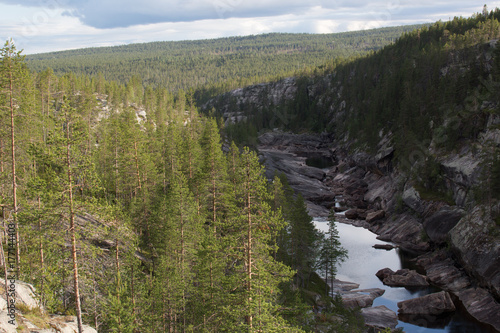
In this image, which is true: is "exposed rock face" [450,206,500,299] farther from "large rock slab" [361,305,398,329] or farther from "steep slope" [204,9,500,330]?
"large rock slab" [361,305,398,329]

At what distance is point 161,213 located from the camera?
3191 centimetres

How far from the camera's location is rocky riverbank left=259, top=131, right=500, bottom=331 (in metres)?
42.1

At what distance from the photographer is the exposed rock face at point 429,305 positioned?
131 feet

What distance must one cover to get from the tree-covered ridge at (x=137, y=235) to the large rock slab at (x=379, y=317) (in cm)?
380

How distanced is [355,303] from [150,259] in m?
22.4

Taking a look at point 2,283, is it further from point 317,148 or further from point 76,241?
point 317,148

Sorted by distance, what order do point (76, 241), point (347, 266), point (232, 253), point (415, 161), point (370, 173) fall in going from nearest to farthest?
1. point (76, 241)
2. point (232, 253)
3. point (347, 266)
4. point (415, 161)
5. point (370, 173)

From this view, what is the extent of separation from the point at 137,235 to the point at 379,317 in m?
26.0

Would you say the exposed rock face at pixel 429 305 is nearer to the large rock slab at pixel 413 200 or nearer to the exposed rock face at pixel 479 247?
the exposed rock face at pixel 479 247

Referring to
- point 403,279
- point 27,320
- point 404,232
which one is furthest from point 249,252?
point 404,232

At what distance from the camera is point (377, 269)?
51.5 m

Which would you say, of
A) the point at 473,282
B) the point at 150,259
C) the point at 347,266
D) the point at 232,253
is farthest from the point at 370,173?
the point at 232,253

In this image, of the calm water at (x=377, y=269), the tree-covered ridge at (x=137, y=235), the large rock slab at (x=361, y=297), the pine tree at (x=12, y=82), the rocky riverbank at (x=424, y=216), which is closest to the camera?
A: the tree-covered ridge at (x=137, y=235)

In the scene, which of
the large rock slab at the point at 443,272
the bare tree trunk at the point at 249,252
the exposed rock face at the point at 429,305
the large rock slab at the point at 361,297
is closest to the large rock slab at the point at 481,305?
the large rock slab at the point at 443,272
